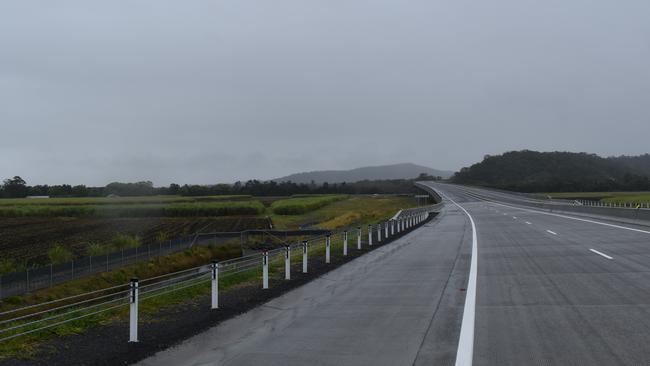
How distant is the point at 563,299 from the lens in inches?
428

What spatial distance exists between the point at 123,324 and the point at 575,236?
21423mm

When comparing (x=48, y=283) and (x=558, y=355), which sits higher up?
(x=558, y=355)

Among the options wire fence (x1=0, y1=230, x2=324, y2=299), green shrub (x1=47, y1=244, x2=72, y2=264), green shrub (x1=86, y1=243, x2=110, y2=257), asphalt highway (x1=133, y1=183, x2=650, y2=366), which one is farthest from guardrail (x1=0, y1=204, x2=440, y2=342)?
green shrub (x1=86, y1=243, x2=110, y2=257)

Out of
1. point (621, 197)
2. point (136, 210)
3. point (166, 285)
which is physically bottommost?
point (136, 210)

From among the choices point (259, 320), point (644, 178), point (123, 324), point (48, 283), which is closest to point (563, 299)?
point (259, 320)

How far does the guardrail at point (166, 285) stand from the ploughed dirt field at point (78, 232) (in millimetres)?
15622

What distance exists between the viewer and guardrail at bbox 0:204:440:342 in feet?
30.0

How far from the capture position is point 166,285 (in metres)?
11.6

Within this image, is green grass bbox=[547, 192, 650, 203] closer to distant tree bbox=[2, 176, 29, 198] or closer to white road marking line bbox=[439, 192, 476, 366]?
white road marking line bbox=[439, 192, 476, 366]

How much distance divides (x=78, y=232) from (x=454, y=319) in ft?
169

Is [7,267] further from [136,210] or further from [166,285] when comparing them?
[136,210]

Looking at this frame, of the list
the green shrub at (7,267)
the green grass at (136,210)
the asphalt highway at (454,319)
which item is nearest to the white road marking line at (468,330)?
the asphalt highway at (454,319)

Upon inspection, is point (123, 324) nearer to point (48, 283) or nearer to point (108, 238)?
point (48, 283)

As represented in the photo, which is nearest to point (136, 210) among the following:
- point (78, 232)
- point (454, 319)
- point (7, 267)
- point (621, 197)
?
point (78, 232)
